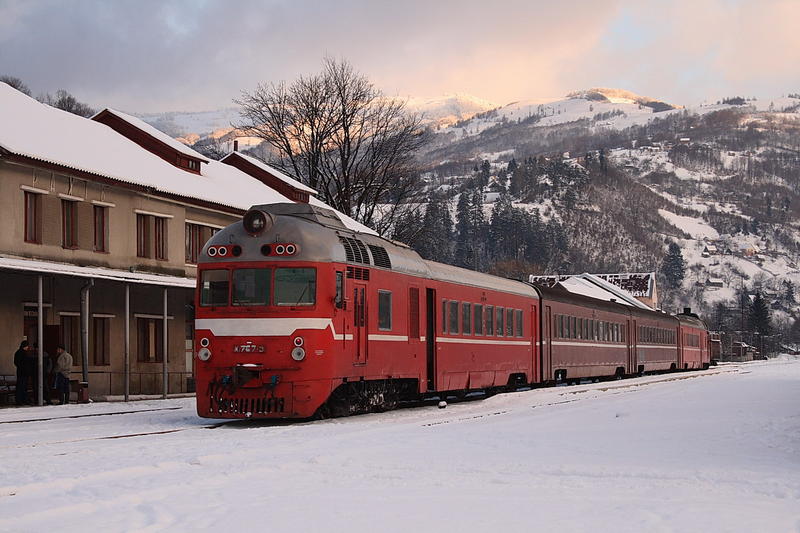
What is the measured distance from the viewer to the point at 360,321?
18.4 meters

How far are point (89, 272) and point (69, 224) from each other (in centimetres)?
254

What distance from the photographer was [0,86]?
31.0 meters

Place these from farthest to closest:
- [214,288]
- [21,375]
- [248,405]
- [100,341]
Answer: [100,341] → [21,375] → [214,288] → [248,405]

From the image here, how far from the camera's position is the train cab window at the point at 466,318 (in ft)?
78.2

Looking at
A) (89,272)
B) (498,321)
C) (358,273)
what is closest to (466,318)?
(498,321)

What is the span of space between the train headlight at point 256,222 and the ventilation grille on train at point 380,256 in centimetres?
226

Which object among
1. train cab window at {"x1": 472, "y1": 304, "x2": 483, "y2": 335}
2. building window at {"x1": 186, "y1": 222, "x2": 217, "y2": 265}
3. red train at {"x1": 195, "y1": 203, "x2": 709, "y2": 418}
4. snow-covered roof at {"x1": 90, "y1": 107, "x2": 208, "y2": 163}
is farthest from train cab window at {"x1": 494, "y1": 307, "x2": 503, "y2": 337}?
snow-covered roof at {"x1": 90, "y1": 107, "x2": 208, "y2": 163}

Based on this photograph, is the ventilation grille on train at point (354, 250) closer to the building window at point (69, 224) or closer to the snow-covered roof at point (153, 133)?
the building window at point (69, 224)

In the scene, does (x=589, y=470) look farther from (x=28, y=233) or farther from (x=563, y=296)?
(x=563, y=296)

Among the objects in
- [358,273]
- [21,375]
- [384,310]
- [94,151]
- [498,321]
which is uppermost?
[94,151]

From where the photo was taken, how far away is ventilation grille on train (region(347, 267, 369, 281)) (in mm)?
17984

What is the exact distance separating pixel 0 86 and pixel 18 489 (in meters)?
24.3

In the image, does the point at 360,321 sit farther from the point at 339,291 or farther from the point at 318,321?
the point at 318,321

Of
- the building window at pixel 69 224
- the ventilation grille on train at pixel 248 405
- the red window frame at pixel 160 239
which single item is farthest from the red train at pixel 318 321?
the red window frame at pixel 160 239
